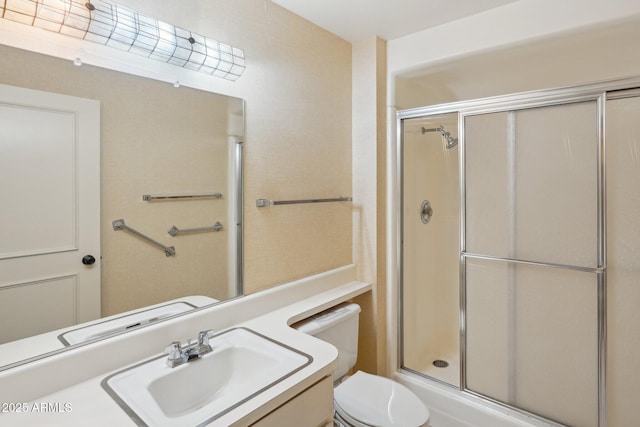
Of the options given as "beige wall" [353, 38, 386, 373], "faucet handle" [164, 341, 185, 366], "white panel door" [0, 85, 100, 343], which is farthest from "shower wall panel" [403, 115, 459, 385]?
"white panel door" [0, 85, 100, 343]

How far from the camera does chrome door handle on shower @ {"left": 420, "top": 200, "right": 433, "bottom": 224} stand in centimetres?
253

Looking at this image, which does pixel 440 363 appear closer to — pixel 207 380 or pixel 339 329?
pixel 339 329

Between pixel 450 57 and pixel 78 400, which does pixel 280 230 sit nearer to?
pixel 78 400

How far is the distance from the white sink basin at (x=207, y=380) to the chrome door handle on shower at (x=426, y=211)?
152cm

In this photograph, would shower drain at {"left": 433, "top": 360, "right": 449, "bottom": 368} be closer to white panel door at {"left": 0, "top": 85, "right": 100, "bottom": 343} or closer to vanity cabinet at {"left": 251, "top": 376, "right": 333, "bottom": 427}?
vanity cabinet at {"left": 251, "top": 376, "right": 333, "bottom": 427}

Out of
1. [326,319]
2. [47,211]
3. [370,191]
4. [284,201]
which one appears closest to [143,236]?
[47,211]

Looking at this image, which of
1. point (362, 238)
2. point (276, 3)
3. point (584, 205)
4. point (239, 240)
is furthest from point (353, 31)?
point (584, 205)

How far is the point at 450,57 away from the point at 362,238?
1164 mm

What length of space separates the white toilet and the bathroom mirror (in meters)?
0.49

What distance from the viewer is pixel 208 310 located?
1.51m

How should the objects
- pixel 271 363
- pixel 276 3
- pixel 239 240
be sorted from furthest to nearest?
pixel 276 3, pixel 239 240, pixel 271 363

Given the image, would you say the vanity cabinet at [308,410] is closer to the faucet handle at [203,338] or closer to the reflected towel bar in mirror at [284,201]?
the faucet handle at [203,338]

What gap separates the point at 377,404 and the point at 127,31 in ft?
5.87

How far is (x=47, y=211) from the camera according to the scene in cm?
112
